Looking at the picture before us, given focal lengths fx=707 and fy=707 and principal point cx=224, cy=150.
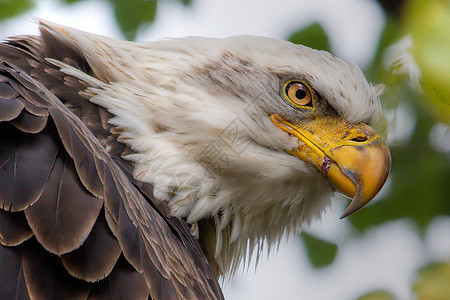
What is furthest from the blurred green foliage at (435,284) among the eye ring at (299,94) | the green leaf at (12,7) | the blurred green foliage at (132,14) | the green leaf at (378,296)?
the green leaf at (12,7)

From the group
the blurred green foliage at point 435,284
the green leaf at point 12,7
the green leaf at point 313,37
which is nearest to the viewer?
the blurred green foliage at point 435,284

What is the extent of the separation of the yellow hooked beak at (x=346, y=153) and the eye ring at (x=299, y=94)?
0.31 ft

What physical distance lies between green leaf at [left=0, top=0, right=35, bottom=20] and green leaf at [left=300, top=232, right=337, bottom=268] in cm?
183

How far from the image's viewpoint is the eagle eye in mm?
3396

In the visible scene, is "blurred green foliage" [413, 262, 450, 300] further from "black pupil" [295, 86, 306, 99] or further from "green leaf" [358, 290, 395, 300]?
"black pupil" [295, 86, 306, 99]

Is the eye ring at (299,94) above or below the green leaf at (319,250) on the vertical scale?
above

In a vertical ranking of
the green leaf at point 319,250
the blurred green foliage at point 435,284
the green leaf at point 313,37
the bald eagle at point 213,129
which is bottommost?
the green leaf at point 319,250

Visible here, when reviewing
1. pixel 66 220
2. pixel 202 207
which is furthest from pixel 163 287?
pixel 202 207

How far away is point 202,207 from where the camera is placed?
→ 3.22 meters

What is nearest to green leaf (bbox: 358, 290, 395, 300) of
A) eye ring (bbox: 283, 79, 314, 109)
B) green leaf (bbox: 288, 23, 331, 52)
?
eye ring (bbox: 283, 79, 314, 109)

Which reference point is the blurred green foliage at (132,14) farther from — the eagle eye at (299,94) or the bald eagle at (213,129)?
the eagle eye at (299,94)

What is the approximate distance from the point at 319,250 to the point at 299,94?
2.60ft

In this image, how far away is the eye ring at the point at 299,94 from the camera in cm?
340

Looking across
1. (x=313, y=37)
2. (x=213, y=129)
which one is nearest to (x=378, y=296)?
(x=213, y=129)
